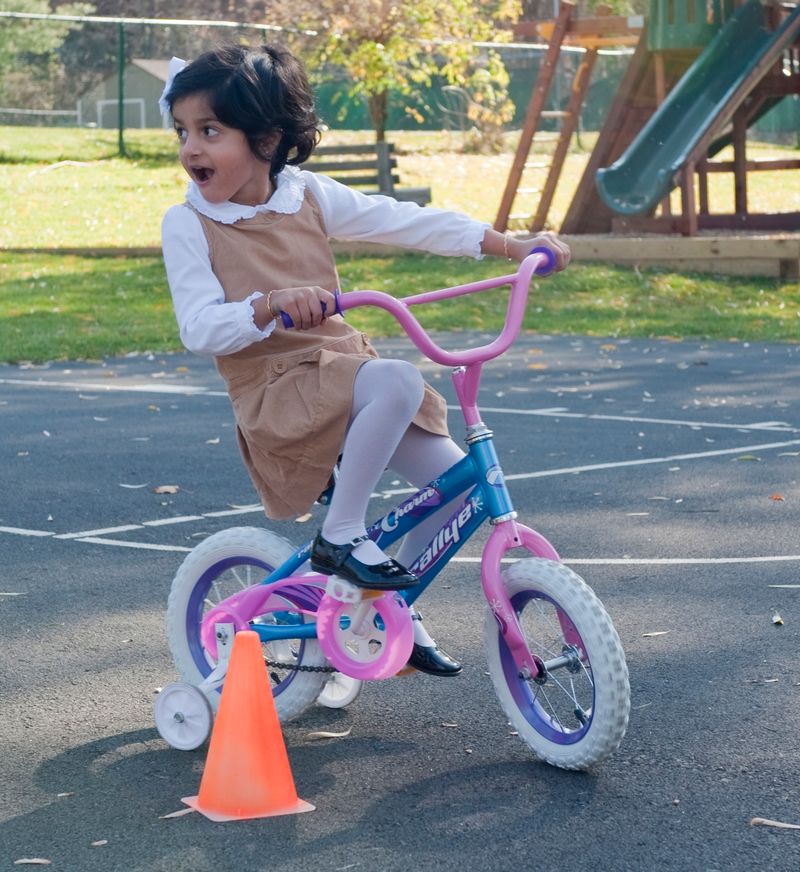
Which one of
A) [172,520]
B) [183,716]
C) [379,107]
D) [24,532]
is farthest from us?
[379,107]

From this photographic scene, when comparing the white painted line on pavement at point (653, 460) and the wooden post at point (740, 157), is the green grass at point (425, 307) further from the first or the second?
the white painted line on pavement at point (653, 460)

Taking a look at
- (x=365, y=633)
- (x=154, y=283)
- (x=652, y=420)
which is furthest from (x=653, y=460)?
(x=154, y=283)

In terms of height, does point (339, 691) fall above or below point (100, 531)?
above

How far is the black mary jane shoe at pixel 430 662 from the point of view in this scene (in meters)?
3.76

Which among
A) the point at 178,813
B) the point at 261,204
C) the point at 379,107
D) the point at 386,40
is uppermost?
the point at 386,40

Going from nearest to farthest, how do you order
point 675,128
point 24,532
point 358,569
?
point 358,569
point 24,532
point 675,128

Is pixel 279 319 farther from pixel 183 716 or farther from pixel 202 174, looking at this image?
pixel 183 716

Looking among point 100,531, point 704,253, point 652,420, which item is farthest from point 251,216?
point 704,253

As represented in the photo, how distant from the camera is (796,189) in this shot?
84.2 feet

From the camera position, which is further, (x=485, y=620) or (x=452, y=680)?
(x=452, y=680)

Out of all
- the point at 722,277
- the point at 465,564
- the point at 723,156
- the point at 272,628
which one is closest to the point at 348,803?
the point at 272,628

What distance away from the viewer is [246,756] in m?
3.33

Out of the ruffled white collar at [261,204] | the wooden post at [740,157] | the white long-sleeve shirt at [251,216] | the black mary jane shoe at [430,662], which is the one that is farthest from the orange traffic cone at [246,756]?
the wooden post at [740,157]

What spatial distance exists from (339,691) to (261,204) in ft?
4.29
